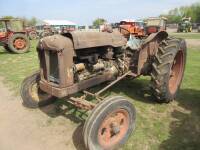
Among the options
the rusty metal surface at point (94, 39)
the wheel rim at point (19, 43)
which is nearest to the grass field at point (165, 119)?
the rusty metal surface at point (94, 39)

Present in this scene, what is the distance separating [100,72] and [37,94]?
150 cm

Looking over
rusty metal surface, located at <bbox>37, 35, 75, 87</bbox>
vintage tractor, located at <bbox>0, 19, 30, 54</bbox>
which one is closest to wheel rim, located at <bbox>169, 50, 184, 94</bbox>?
rusty metal surface, located at <bbox>37, 35, 75, 87</bbox>

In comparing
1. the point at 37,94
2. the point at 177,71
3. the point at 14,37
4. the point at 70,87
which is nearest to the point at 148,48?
the point at 177,71

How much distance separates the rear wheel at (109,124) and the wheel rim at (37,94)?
6.39ft

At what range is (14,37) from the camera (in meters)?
13.9

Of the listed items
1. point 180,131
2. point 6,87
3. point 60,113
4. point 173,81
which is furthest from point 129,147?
point 6,87

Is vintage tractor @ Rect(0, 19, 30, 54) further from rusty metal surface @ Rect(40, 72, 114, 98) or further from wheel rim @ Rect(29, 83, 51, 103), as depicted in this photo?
rusty metal surface @ Rect(40, 72, 114, 98)

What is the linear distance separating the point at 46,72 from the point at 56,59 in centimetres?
41

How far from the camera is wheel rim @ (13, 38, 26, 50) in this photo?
14.1m

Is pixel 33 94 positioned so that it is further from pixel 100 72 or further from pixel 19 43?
pixel 19 43

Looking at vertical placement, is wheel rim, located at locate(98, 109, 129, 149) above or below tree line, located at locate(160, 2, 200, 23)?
below

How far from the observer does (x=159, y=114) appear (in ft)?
14.4

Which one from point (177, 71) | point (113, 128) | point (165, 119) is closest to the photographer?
point (113, 128)

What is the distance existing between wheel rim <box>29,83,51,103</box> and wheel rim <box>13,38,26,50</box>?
10.3 meters
